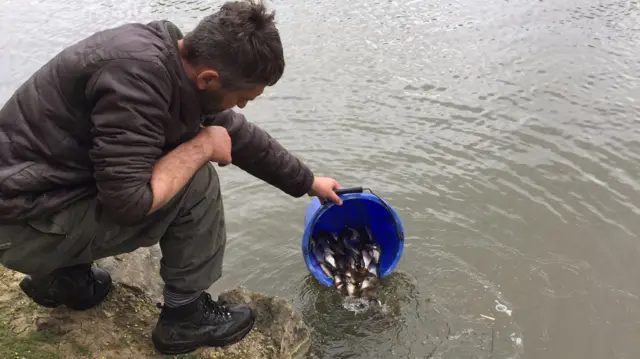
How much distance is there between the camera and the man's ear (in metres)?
2.65

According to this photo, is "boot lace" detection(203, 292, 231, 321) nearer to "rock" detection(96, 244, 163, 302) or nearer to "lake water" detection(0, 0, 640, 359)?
"rock" detection(96, 244, 163, 302)

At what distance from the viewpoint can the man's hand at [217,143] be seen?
9.66ft

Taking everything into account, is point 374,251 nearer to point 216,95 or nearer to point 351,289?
point 351,289

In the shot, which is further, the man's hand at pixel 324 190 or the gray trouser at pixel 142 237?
the man's hand at pixel 324 190

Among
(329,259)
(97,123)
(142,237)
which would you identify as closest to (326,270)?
(329,259)

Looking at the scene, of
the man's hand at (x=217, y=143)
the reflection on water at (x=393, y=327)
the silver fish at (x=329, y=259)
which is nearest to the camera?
the man's hand at (x=217, y=143)

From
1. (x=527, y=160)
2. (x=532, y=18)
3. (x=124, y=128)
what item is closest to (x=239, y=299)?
(x=124, y=128)

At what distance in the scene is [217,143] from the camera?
2967 mm

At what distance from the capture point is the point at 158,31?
2.67 metres

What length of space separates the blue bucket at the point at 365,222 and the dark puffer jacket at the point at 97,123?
1887mm

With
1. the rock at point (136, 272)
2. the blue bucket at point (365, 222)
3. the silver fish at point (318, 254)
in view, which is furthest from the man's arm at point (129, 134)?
the silver fish at point (318, 254)

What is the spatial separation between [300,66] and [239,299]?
5335 mm

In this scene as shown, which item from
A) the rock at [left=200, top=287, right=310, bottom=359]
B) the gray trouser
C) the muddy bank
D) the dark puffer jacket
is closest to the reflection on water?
the rock at [left=200, top=287, right=310, bottom=359]

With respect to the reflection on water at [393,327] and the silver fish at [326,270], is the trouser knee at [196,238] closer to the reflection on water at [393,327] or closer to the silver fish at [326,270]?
the reflection on water at [393,327]
